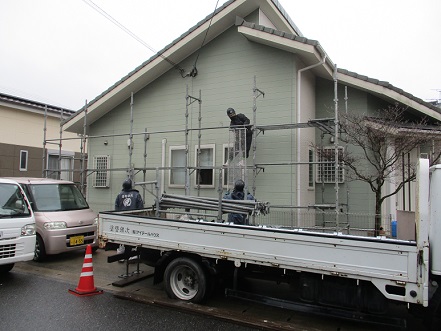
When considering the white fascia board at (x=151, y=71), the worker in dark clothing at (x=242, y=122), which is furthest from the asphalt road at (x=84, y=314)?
the white fascia board at (x=151, y=71)

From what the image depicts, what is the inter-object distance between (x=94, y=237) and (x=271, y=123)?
5105mm

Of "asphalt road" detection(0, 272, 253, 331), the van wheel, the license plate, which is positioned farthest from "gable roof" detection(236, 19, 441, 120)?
the van wheel

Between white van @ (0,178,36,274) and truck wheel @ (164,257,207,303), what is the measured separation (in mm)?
2883

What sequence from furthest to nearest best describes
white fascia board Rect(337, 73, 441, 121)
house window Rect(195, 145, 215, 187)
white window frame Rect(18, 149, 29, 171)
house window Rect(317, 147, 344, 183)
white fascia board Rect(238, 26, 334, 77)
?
white window frame Rect(18, 149, 29, 171) → house window Rect(195, 145, 215, 187) → house window Rect(317, 147, 344, 183) → white fascia board Rect(337, 73, 441, 121) → white fascia board Rect(238, 26, 334, 77)

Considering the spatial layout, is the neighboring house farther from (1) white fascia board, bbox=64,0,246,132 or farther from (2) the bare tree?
(2) the bare tree

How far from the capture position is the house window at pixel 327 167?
7824 millimetres

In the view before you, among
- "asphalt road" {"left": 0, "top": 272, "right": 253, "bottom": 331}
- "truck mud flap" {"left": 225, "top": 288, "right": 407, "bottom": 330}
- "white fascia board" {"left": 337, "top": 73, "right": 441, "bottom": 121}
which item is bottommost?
"asphalt road" {"left": 0, "top": 272, "right": 253, "bottom": 331}

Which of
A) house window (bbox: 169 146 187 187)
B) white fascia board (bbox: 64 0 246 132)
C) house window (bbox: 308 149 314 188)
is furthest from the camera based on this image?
house window (bbox: 169 146 187 187)

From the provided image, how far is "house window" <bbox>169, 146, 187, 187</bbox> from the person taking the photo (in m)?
9.88

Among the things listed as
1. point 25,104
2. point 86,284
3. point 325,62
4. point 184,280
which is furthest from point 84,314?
point 25,104

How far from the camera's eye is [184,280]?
522cm

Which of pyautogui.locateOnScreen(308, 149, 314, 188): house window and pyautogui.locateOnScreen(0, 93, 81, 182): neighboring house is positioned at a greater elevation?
pyautogui.locateOnScreen(0, 93, 81, 182): neighboring house

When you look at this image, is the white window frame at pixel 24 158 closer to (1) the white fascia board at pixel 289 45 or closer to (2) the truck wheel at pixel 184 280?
(1) the white fascia board at pixel 289 45

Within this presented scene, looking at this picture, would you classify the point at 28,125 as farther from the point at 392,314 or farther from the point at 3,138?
the point at 392,314
